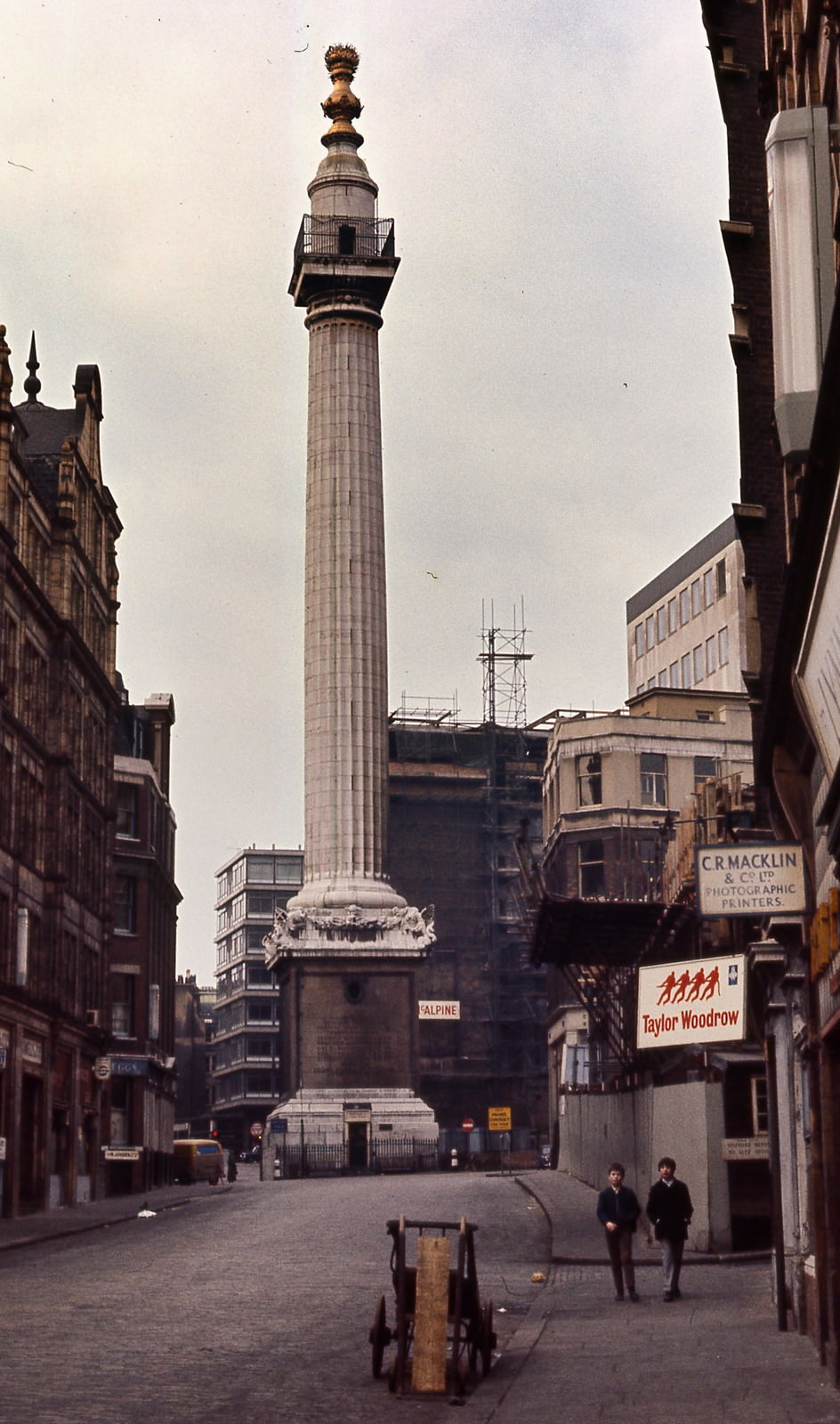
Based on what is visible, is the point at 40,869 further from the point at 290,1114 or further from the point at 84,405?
the point at 290,1114

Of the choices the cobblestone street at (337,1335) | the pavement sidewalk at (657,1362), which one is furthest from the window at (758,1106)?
the pavement sidewalk at (657,1362)

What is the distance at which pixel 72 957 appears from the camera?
6278 centimetres

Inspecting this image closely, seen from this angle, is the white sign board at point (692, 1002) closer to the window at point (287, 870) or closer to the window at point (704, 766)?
the window at point (704, 766)

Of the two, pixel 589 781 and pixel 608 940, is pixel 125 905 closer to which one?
pixel 589 781

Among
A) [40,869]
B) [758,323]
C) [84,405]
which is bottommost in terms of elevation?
[40,869]

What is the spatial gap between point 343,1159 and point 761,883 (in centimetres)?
6540

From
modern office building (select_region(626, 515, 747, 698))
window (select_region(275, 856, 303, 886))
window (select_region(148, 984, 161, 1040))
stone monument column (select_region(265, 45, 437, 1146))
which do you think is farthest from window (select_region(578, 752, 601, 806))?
window (select_region(275, 856, 303, 886))

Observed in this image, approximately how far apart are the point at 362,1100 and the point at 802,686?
244ft

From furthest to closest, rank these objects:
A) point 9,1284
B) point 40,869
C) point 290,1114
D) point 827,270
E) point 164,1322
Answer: point 290,1114 → point 40,869 → point 9,1284 → point 164,1322 → point 827,270

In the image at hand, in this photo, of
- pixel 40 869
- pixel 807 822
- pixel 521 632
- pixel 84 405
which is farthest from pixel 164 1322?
pixel 521 632

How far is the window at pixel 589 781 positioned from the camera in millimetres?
96125

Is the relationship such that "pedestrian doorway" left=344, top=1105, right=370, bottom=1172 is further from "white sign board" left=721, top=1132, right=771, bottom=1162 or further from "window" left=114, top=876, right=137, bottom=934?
"white sign board" left=721, top=1132, right=771, bottom=1162

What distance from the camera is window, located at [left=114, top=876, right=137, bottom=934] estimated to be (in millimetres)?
78938

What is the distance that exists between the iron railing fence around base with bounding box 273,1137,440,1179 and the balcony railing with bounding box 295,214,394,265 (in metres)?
39.5
